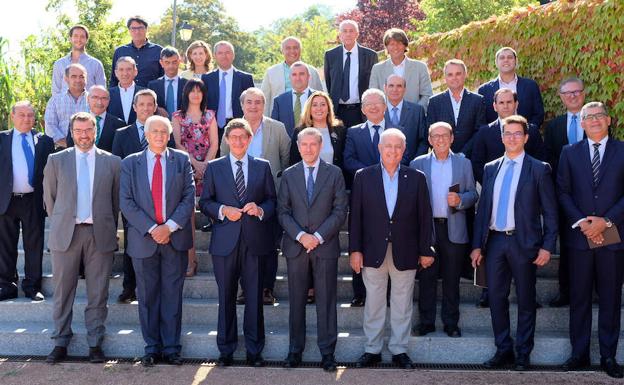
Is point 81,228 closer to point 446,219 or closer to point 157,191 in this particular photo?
point 157,191

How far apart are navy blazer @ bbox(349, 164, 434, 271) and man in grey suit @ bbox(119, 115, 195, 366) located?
1.43 metres

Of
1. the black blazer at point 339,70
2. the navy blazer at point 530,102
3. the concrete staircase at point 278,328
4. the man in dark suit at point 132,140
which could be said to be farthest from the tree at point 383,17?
the concrete staircase at point 278,328

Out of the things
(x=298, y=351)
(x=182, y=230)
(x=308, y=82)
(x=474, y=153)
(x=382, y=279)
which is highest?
(x=308, y=82)

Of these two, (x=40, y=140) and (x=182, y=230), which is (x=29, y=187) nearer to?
(x=40, y=140)

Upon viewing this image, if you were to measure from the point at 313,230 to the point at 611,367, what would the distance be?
2.63 metres

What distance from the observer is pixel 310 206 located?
577 cm

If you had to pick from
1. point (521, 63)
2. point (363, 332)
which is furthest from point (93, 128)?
point (521, 63)

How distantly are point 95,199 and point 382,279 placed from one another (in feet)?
8.32

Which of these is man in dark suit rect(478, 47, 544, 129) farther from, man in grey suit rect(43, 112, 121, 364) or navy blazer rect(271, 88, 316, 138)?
man in grey suit rect(43, 112, 121, 364)

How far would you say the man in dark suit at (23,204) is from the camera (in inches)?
266

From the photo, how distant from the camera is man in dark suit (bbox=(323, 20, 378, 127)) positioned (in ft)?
26.1

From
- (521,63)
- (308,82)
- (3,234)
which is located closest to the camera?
(3,234)

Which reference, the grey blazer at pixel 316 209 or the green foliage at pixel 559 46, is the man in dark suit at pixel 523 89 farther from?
the grey blazer at pixel 316 209

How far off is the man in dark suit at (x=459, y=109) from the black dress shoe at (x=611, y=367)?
2.39m
